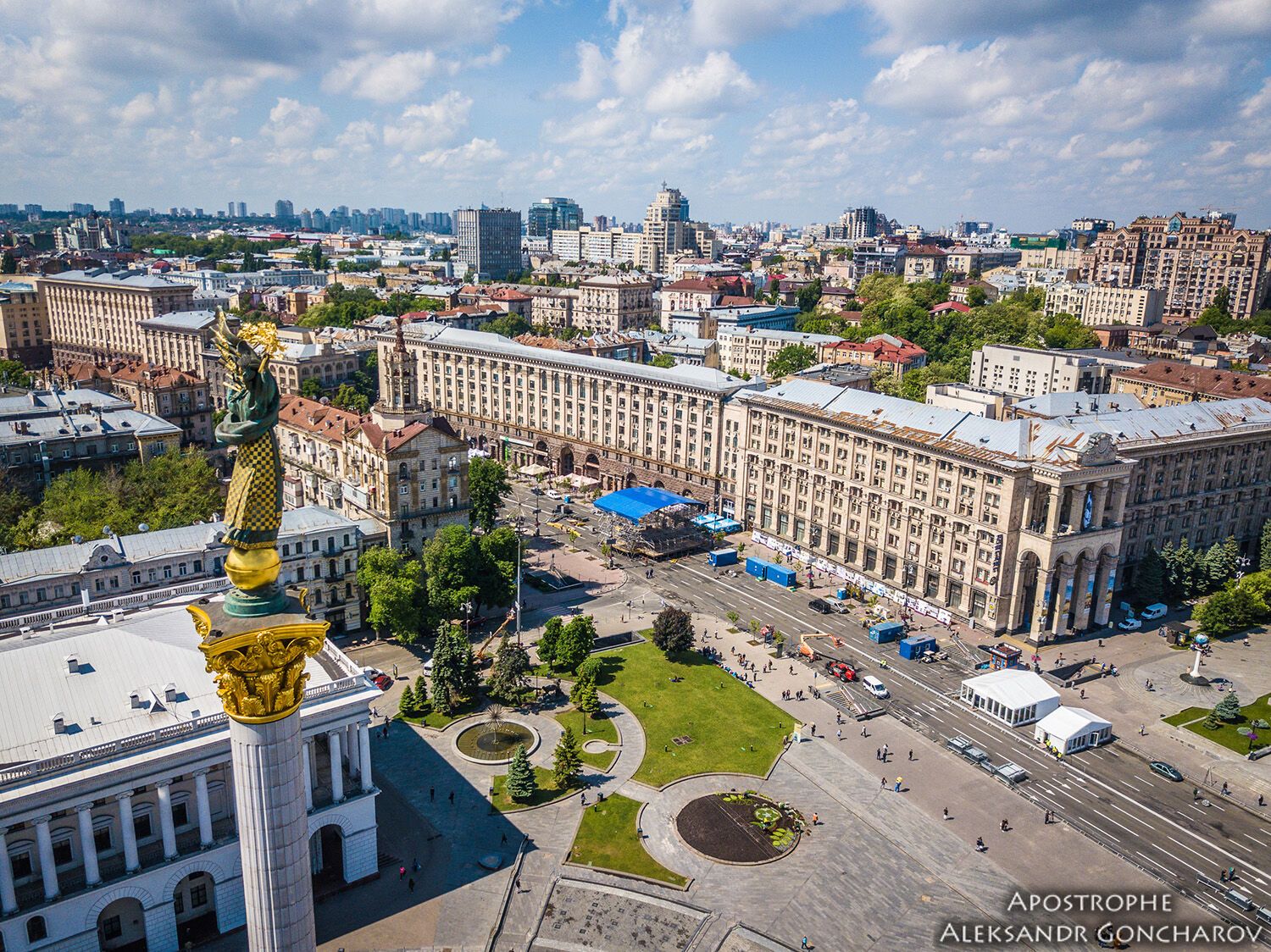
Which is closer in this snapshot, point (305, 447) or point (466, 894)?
point (466, 894)

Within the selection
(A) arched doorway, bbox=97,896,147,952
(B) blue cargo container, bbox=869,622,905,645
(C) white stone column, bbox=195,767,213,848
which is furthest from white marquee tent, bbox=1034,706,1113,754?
(A) arched doorway, bbox=97,896,147,952

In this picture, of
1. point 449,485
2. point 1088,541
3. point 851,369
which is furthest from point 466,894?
point 851,369

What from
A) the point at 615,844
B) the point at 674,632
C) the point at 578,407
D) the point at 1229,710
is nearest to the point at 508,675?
the point at 674,632

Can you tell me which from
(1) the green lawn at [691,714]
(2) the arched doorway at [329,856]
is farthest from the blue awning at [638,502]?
(2) the arched doorway at [329,856]

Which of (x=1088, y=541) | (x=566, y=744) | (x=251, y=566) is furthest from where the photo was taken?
(x=1088, y=541)

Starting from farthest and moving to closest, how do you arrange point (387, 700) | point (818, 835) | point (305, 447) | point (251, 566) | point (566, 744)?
point (305, 447)
point (387, 700)
point (566, 744)
point (818, 835)
point (251, 566)

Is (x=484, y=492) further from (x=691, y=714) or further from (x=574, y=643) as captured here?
(x=691, y=714)

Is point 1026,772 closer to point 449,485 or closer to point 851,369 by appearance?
point 449,485
